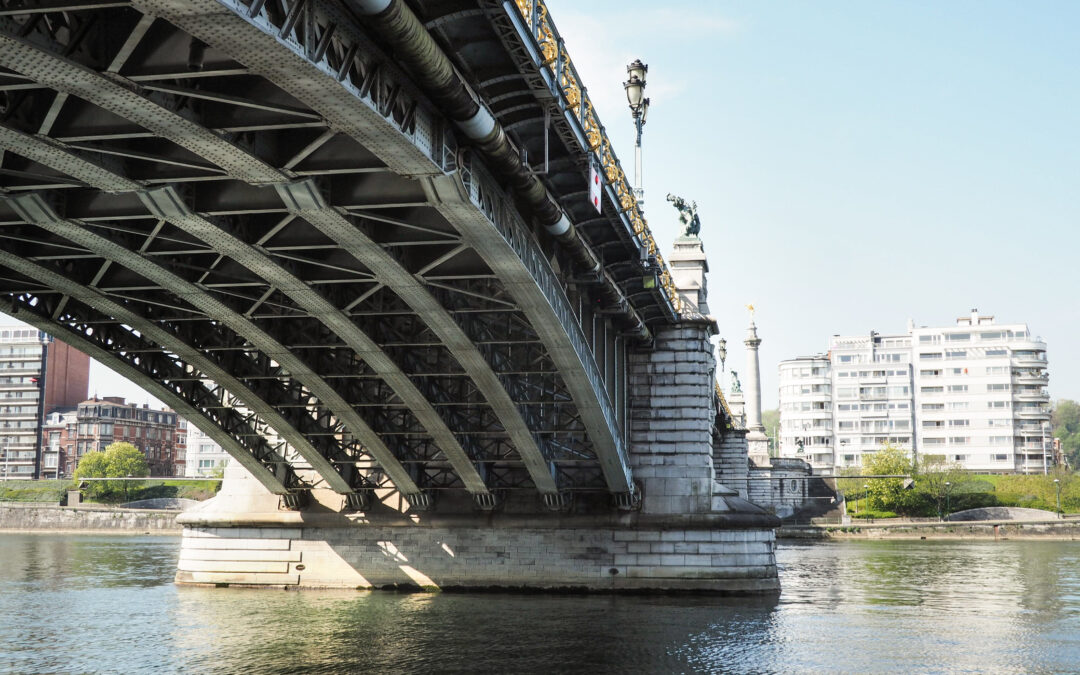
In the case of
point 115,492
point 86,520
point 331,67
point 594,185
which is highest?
point 594,185

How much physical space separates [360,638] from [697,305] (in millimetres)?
19751

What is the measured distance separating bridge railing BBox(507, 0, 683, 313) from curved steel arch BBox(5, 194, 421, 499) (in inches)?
359

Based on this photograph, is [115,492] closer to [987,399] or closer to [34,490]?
[34,490]

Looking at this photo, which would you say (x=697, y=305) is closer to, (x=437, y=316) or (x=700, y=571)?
(x=700, y=571)

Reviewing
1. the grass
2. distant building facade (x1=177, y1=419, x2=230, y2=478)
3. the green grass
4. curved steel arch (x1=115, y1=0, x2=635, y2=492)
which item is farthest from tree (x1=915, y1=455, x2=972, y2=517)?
distant building facade (x1=177, y1=419, x2=230, y2=478)

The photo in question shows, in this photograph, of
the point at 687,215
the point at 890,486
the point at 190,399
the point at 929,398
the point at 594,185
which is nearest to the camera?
the point at 594,185

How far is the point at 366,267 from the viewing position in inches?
990

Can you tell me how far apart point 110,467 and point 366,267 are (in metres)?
106

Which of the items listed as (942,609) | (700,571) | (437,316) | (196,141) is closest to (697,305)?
(700,571)

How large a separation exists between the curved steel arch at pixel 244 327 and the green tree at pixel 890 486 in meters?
72.6

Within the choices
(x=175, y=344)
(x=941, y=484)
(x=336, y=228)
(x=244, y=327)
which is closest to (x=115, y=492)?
(x=941, y=484)

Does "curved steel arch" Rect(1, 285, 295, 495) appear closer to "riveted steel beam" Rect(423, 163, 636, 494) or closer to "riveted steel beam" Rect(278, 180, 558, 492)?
"riveted steel beam" Rect(278, 180, 558, 492)

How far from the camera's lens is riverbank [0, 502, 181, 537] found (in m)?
99.2

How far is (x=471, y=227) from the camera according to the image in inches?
800
